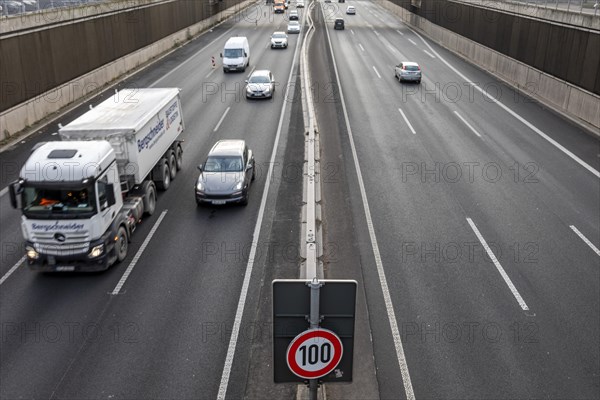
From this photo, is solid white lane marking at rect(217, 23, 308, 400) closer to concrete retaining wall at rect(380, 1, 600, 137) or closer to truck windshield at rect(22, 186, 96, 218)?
truck windshield at rect(22, 186, 96, 218)

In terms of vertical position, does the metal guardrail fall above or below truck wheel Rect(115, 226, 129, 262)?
above

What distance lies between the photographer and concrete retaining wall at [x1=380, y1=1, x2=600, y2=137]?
27.0 metres

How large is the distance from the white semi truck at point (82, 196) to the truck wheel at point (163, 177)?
9.18 feet

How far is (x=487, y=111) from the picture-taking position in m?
30.5

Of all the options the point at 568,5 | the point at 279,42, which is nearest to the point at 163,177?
the point at 568,5

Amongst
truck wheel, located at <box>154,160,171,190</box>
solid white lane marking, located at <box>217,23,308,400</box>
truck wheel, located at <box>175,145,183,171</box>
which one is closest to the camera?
solid white lane marking, located at <box>217,23,308,400</box>

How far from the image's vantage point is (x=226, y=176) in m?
18.3

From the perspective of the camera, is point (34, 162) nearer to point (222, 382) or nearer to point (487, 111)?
point (222, 382)

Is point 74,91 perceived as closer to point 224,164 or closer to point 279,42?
point 224,164

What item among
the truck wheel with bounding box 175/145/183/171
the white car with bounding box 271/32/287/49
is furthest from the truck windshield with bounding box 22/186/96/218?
the white car with bounding box 271/32/287/49

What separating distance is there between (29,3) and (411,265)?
25900 millimetres

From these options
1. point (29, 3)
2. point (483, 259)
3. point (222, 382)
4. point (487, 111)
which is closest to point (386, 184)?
point (483, 259)

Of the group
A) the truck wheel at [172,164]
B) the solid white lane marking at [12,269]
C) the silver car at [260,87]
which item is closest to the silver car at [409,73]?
the silver car at [260,87]

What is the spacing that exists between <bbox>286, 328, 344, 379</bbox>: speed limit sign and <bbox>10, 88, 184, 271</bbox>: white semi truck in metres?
9.38
